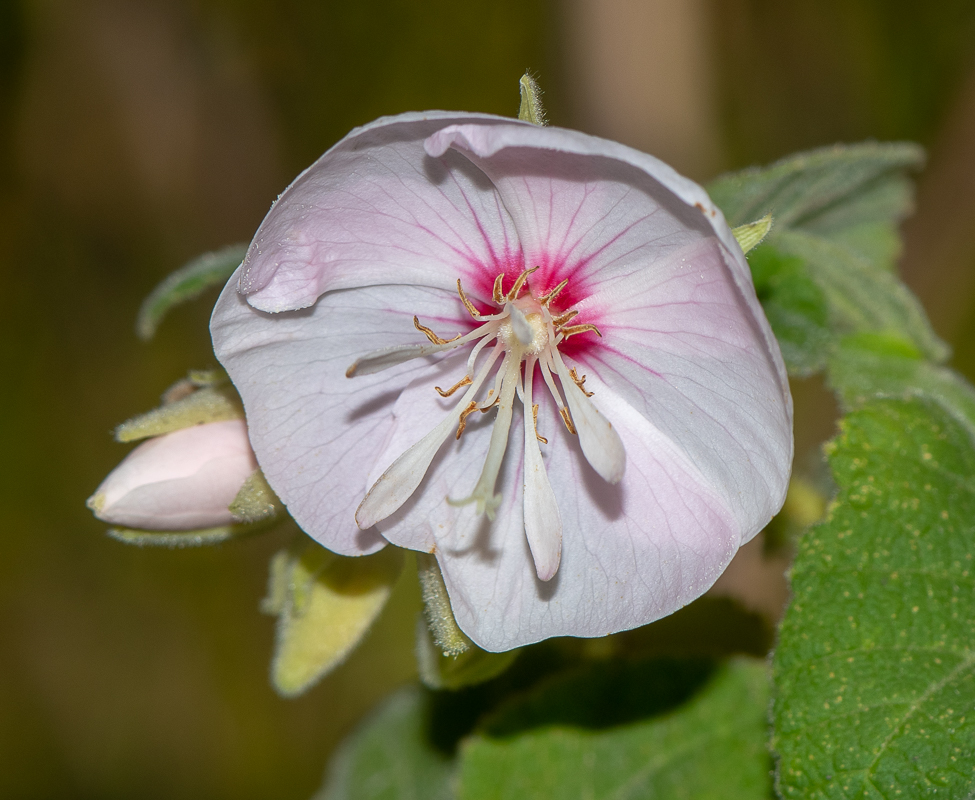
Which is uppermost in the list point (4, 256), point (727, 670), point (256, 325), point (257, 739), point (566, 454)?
point (256, 325)

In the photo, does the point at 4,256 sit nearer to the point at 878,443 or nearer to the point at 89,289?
the point at 89,289

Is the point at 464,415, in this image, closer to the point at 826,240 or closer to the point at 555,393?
the point at 555,393

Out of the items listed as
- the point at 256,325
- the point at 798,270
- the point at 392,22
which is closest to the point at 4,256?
the point at 392,22

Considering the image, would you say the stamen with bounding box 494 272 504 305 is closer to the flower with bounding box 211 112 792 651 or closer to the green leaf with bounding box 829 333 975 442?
the flower with bounding box 211 112 792 651

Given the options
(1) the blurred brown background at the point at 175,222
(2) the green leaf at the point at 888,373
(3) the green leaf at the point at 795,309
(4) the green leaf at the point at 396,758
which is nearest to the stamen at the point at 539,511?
(3) the green leaf at the point at 795,309

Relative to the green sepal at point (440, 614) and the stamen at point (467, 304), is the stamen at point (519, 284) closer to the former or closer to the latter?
the stamen at point (467, 304)

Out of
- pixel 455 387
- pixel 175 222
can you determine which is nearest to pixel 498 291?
pixel 455 387

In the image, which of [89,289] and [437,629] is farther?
[89,289]
